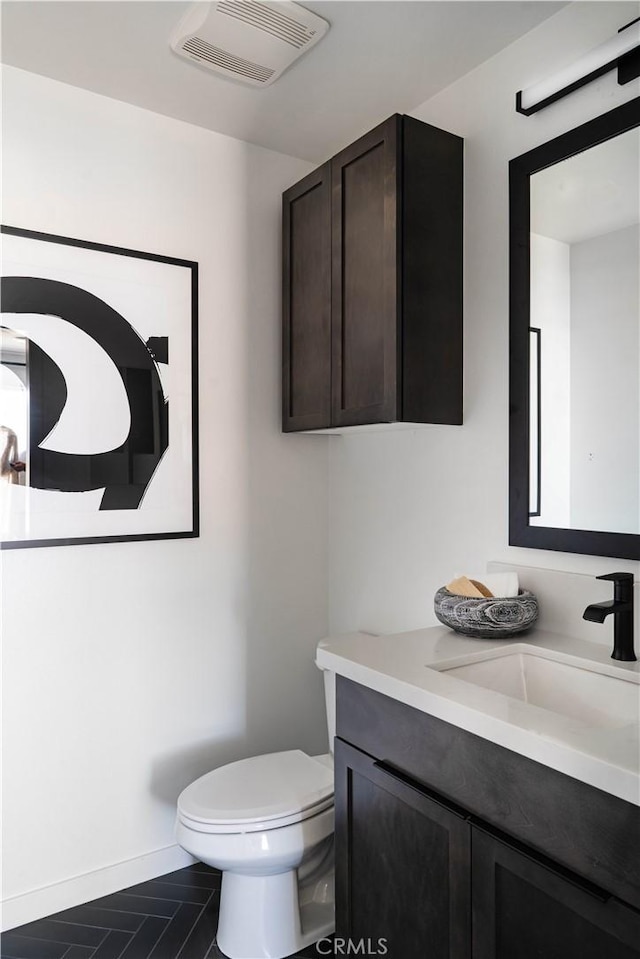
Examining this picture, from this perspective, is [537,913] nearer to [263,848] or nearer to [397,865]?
[397,865]

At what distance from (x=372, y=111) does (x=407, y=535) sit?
4.62 ft

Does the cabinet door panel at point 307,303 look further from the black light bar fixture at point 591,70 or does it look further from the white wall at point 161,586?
the black light bar fixture at point 591,70

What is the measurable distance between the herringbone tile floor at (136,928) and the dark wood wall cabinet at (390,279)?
1530 millimetres

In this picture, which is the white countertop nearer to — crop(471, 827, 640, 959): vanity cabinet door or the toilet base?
crop(471, 827, 640, 959): vanity cabinet door

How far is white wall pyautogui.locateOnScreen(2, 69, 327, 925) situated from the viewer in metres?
1.90

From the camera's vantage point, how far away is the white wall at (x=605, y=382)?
1464 millimetres

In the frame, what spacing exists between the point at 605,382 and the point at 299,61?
1.25 m

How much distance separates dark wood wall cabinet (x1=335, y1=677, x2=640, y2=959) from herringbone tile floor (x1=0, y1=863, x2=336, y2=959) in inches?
23.4

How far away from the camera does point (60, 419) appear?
1925 millimetres

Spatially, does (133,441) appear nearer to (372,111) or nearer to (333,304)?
(333,304)

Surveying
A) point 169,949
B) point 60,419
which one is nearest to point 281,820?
point 169,949

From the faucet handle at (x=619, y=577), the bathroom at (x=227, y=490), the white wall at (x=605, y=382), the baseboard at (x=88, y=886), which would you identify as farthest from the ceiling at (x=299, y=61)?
the baseboard at (x=88, y=886)

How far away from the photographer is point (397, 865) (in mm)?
1302

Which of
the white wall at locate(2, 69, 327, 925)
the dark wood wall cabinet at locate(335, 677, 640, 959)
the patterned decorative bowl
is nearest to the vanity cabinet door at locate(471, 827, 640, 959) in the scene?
the dark wood wall cabinet at locate(335, 677, 640, 959)
